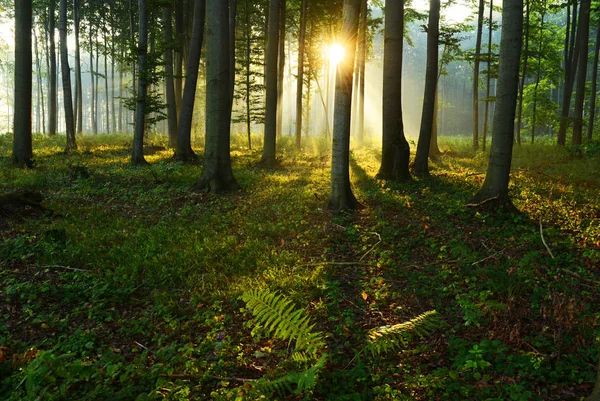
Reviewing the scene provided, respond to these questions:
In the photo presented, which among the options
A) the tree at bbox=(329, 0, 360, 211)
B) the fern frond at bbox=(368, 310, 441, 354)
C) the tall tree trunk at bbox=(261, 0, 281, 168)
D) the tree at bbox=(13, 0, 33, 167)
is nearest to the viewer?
the fern frond at bbox=(368, 310, 441, 354)

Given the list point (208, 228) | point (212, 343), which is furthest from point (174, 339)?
point (208, 228)

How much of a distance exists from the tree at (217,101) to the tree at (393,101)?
4636mm

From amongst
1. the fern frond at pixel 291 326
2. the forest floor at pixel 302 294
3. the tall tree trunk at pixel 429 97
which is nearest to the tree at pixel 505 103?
the forest floor at pixel 302 294

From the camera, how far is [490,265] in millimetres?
5402

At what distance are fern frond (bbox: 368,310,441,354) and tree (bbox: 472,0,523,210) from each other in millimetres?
4582

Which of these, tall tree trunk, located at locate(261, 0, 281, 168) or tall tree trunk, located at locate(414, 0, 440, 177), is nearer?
tall tree trunk, located at locate(414, 0, 440, 177)

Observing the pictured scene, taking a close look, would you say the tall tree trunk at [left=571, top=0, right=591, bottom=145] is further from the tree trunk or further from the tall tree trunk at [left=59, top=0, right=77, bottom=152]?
the tall tree trunk at [left=59, top=0, right=77, bottom=152]

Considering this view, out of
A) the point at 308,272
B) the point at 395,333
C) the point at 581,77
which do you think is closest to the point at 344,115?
the point at 308,272

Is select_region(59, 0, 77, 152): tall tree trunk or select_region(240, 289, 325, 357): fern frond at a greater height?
select_region(59, 0, 77, 152): tall tree trunk

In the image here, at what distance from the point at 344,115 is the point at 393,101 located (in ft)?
12.3

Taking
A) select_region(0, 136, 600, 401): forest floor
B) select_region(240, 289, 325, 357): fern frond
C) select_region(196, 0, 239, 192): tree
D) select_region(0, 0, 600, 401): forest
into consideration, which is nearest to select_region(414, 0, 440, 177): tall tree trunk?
select_region(0, 0, 600, 401): forest

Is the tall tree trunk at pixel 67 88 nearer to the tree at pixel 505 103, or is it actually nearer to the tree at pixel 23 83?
the tree at pixel 23 83

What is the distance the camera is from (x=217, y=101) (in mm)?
10141

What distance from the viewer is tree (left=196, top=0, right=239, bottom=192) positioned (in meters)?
9.98
